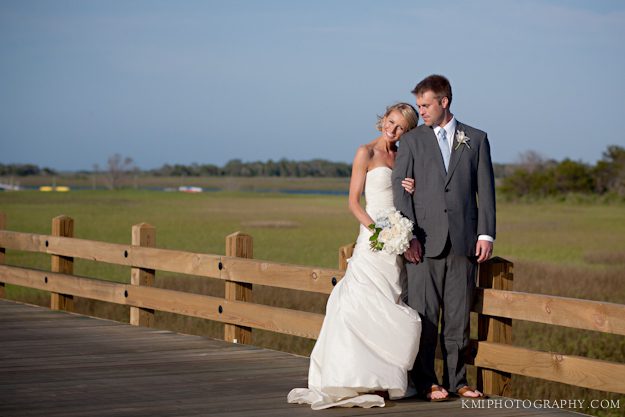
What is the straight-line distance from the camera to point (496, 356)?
707 cm

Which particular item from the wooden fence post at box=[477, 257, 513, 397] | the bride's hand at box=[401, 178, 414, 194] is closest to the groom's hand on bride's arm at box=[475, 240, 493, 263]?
the wooden fence post at box=[477, 257, 513, 397]

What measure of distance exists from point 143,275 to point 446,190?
176 inches

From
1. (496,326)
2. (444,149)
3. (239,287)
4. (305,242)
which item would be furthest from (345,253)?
(305,242)

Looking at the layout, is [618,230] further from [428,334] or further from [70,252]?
[428,334]

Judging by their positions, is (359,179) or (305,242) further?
(305,242)

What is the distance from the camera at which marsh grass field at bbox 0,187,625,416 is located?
569 inches

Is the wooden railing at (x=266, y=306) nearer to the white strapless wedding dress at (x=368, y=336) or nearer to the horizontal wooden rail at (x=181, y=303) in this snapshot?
the horizontal wooden rail at (x=181, y=303)

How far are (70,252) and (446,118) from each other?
18.7 feet

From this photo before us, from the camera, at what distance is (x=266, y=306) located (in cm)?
891

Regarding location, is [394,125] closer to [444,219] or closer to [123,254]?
[444,219]

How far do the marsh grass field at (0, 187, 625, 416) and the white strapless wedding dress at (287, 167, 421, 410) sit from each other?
434cm

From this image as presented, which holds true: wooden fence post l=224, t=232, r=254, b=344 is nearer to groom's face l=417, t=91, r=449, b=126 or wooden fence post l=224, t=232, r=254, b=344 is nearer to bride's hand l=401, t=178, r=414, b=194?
bride's hand l=401, t=178, r=414, b=194

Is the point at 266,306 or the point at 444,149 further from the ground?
the point at 444,149

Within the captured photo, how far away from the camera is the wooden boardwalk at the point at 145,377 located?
21.4 feet
